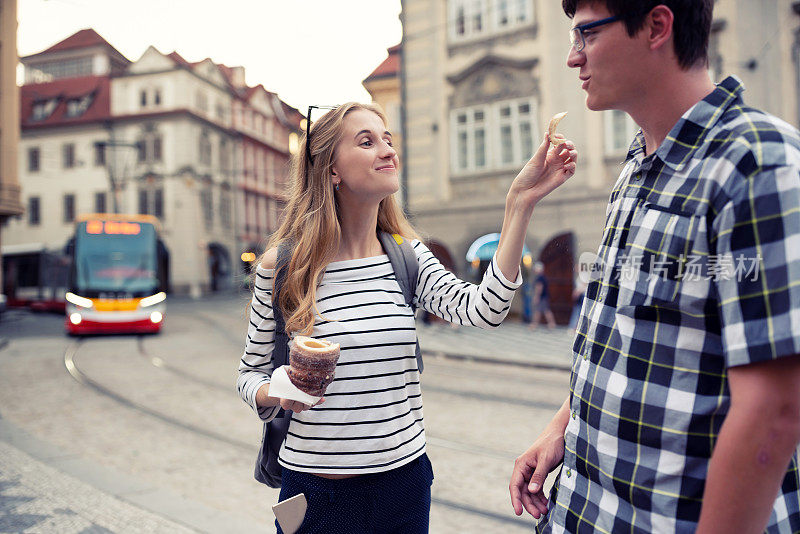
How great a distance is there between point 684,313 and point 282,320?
117 centimetres

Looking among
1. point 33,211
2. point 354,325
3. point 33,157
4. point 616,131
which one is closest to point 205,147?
point 33,157

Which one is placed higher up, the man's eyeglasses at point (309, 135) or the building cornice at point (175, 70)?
the building cornice at point (175, 70)

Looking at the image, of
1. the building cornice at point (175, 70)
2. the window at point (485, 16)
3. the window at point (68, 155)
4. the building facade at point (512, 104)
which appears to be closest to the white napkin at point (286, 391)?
the building facade at point (512, 104)

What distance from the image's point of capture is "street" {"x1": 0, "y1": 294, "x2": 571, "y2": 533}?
3855mm

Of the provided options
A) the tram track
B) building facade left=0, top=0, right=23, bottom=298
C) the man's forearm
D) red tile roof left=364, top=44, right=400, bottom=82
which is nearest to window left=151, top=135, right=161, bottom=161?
building facade left=0, top=0, right=23, bottom=298

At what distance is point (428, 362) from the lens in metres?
11.0

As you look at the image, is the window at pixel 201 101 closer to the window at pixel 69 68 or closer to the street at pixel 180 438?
the window at pixel 69 68

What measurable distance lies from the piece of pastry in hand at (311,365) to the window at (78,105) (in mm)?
44068

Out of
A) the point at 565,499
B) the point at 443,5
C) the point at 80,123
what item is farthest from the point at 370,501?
the point at 80,123

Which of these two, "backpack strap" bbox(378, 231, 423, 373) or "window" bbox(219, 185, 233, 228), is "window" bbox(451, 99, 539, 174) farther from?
"window" bbox(219, 185, 233, 228)

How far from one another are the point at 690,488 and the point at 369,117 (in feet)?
4.43

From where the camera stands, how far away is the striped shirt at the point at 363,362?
1.83 m

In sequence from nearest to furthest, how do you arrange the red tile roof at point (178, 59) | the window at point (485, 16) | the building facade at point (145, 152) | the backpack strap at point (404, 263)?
the backpack strap at point (404, 263)
the window at point (485, 16)
the red tile roof at point (178, 59)
the building facade at point (145, 152)

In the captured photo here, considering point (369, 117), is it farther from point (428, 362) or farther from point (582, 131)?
point (582, 131)
